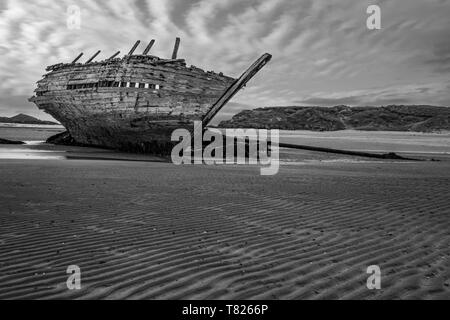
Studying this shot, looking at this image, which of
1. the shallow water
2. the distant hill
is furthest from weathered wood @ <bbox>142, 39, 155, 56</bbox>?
the distant hill

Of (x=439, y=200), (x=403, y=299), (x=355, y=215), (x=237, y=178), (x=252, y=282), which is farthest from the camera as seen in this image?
(x=237, y=178)

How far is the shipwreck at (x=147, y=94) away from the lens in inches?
770

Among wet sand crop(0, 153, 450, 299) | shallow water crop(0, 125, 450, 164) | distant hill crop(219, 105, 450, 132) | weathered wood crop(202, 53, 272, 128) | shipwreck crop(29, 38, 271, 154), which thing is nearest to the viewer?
wet sand crop(0, 153, 450, 299)

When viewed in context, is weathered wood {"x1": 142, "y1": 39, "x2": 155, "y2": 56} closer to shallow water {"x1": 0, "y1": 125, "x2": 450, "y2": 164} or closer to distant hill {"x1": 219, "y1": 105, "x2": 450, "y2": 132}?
shallow water {"x1": 0, "y1": 125, "x2": 450, "y2": 164}

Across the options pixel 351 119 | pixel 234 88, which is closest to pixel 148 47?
pixel 234 88

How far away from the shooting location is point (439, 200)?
7973 millimetres

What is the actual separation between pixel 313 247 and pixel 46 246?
3.20 meters

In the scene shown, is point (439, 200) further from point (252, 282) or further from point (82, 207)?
point (82, 207)

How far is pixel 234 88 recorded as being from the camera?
66.0 feet

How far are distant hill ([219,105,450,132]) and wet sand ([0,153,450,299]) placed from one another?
77.1 m

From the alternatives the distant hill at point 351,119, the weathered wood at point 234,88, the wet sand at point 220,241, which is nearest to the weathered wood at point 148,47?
the weathered wood at point 234,88

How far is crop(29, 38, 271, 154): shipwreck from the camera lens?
64.1ft

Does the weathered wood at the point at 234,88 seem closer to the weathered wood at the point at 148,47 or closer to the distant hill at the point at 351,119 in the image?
the weathered wood at the point at 148,47

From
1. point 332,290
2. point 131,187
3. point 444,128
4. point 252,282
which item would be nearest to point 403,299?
point 332,290
